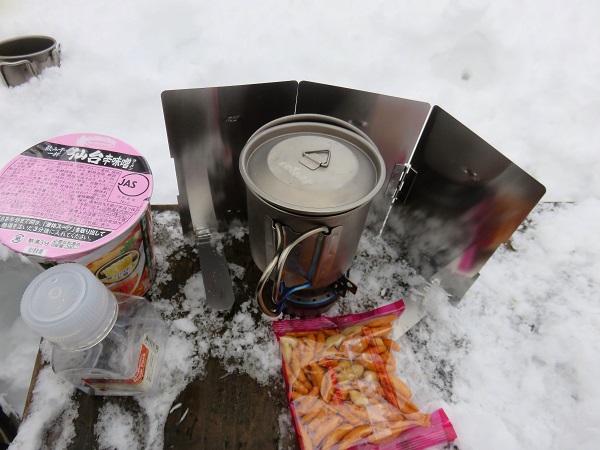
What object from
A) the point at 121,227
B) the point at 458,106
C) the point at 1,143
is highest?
the point at 121,227

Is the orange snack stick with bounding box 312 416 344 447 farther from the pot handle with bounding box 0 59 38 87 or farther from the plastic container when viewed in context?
the pot handle with bounding box 0 59 38 87

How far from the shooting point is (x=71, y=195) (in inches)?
26.9

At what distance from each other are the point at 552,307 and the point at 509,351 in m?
0.19

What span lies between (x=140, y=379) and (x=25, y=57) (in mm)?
1466

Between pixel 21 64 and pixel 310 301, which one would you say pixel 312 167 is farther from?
pixel 21 64

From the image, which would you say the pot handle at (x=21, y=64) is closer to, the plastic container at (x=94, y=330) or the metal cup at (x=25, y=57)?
the metal cup at (x=25, y=57)

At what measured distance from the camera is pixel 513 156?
1.64 meters

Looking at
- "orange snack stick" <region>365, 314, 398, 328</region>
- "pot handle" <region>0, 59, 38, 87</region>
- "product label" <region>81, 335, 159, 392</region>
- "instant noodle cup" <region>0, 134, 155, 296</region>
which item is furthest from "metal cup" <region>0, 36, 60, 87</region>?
"orange snack stick" <region>365, 314, 398, 328</region>

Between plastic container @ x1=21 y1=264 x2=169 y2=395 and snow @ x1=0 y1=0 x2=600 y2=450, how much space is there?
6 centimetres

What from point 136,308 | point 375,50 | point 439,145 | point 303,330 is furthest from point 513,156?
point 136,308

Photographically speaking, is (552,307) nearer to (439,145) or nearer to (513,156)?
(439,145)

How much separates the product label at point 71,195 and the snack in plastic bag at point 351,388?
14.9 inches

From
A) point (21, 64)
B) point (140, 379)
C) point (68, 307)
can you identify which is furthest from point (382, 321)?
point (21, 64)

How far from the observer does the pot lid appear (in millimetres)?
653
